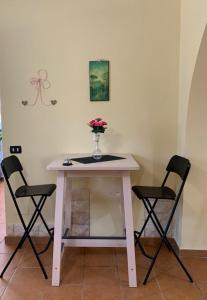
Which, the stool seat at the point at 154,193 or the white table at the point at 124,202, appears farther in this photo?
the stool seat at the point at 154,193

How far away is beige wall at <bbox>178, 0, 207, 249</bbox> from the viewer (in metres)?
2.16

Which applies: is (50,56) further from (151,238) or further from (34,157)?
(151,238)

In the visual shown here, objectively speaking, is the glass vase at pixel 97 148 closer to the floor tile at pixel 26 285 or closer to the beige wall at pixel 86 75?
the beige wall at pixel 86 75

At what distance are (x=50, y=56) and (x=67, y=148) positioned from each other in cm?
91

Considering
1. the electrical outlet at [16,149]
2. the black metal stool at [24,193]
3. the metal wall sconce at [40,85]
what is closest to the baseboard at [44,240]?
the black metal stool at [24,193]

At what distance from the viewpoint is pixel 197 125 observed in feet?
7.78

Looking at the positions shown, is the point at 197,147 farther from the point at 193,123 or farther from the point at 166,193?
the point at 166,193

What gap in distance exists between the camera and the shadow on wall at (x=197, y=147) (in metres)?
2.25

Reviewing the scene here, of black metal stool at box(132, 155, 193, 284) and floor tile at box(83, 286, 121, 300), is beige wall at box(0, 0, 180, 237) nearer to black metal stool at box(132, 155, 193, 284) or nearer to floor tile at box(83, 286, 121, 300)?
black metal stool at box(132, 155, 193, 284)

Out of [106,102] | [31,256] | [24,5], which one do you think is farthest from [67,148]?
[24,5]

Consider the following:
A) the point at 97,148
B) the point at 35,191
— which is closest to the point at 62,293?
the point at 35,191

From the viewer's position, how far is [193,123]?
7.75 feet

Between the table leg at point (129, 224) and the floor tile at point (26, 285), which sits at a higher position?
the table leg at point (129, 224)

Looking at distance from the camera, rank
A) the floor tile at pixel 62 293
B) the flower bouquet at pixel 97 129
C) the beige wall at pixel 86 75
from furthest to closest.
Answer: the beige wall at pixel 86 75 < the flower bouquet at pixel 97 129 < the floor tile at pixel 62 293
